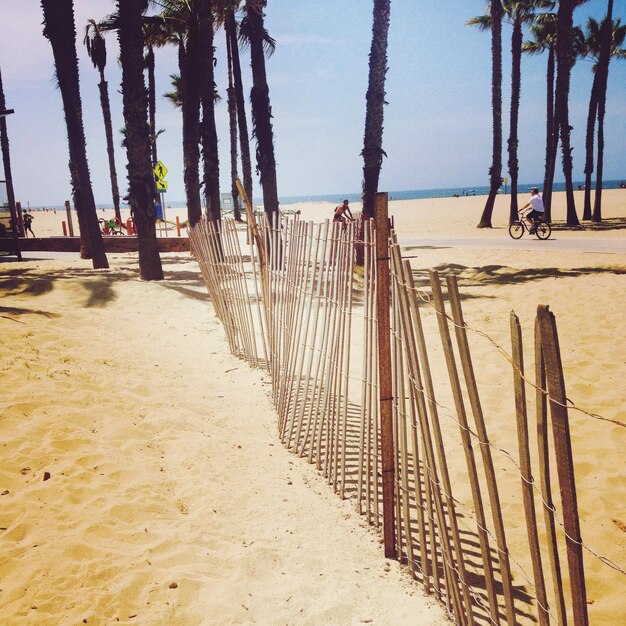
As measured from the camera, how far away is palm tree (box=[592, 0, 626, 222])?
1867 centimetres

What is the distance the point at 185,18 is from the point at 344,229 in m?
16.9

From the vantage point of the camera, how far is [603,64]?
64.2 feet

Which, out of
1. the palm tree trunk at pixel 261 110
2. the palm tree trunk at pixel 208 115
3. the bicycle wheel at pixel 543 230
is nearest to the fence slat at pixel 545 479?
the palm tree trunk at pixel 261 110

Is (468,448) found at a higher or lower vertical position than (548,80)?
lower

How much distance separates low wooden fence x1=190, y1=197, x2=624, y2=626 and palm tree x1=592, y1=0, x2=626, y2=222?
19.3 meters

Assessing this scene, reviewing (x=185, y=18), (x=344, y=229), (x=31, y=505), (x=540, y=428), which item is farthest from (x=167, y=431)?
(x=185, y=18)

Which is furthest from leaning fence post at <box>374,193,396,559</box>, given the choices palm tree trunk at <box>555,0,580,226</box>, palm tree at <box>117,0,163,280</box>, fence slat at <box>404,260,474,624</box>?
palm tree trunk at <box>555,0,580,226</box>

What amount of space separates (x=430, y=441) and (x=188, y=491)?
1.70m

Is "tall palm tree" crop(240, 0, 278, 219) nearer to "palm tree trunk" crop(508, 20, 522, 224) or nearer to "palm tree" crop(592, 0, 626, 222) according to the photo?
"palm tree trunk" crop(508, 20, 522, 224)

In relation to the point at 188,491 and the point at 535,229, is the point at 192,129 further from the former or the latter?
the point at 188,491

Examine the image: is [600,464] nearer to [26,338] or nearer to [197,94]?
[26,338]

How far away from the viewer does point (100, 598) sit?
6.89ft

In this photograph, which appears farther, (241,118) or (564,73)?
(241,118)

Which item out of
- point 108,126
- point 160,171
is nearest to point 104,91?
point 108,126
